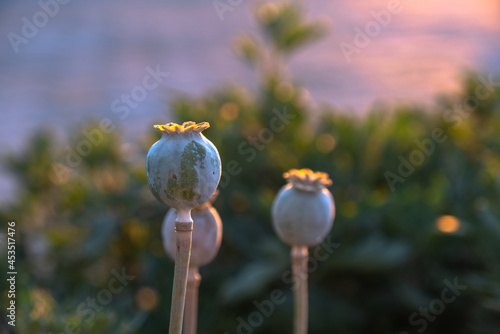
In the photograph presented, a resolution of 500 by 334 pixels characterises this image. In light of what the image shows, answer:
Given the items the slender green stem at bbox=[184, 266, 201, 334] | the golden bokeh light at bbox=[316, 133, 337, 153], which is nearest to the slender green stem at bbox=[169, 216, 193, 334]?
the slender green stem at bbox=[184, 266, 201, 334]

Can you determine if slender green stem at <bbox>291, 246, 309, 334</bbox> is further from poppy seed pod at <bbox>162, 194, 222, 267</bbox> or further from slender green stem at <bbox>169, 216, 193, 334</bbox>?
slender green stem at <bbox>169, 216, 193, 334</bbox>

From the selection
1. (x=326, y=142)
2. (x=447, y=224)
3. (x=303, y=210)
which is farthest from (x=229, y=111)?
(x=303, y=210)

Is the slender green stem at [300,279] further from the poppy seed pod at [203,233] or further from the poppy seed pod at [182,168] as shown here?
the poppy seed pod at [182,168]

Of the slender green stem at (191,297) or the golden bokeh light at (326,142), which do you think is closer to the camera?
the slender green stem at (191,297)

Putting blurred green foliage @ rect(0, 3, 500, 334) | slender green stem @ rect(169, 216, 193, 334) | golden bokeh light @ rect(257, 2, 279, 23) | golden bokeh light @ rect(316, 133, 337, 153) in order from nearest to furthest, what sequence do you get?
slender green stem @ rect(169, 216, 193, 334)
blurred green foliage @ rect(0, 3, 500, 334)
golden bokeh light @ rect(316, 133, 337, 153)
golden bokeh light @ rect(257, 2, 279, 23)

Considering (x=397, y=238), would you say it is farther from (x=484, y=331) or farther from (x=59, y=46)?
(x=59, y=46)

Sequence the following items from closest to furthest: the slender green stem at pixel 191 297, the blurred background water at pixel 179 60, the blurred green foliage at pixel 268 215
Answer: the slender green stem at pixel 191 297 → the blurred green foliage at pixel 268 215 → the blurred background water at pixel 179 60

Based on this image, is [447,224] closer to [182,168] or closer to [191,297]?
[191,297]

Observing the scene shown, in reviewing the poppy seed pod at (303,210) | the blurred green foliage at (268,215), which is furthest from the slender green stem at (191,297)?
the blurred green foliage at (268,215)
